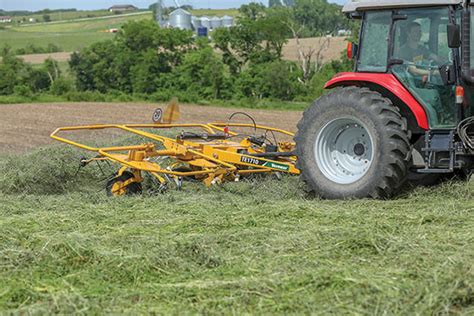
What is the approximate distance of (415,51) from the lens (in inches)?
279

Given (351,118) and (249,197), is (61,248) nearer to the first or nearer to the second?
(249,197)

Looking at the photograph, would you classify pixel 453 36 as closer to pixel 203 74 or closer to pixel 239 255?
pixel 239 255

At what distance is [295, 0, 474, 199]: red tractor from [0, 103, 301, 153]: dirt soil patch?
25.3 ft

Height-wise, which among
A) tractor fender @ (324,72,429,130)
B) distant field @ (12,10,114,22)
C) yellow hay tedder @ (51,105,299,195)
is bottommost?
yellow hay tedder @ (51,105,299,195)

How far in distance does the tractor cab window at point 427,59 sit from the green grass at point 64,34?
50112mm

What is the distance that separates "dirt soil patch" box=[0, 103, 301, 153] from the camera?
15.7 meters

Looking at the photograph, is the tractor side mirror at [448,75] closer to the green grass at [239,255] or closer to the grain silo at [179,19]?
the green grass at [239,255]

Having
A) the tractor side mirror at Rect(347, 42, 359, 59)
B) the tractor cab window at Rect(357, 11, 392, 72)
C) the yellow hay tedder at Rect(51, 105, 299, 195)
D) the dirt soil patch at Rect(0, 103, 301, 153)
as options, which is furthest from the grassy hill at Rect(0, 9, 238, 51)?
the tractor cab window at Rect(357, 11, 392, 72)

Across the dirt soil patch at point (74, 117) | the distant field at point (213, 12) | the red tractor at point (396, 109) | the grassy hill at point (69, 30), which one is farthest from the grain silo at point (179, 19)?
the red tractor at point (396, 109)

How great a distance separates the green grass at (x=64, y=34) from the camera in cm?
6328

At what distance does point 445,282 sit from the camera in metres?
3.88

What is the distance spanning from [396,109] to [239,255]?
2.77 m

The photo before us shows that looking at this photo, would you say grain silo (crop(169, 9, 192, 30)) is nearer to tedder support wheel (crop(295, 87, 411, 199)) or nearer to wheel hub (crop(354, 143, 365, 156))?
tedder support wheel (crop(295, 87, 411, 199))

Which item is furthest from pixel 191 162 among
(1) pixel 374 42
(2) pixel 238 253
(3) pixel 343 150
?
(2) pixel 238 253
